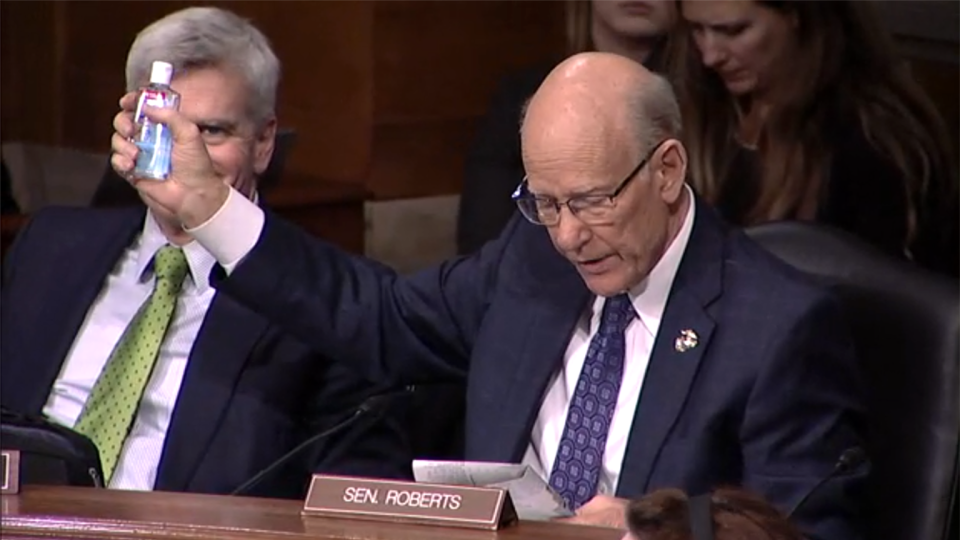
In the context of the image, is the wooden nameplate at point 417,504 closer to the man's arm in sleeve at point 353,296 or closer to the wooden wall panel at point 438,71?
the man's arm in sleeve at point 353,296

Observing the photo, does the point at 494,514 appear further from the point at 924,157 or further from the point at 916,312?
the point at 924,157

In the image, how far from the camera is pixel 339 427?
2400 mm

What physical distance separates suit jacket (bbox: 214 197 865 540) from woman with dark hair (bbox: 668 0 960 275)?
1.87 feet

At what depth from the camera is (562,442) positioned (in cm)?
241

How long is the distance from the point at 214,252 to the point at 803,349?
83 centimetres

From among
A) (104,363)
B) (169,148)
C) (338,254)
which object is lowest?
(104,363)

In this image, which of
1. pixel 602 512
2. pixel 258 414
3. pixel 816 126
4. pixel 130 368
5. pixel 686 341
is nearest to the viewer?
pixel 602 512

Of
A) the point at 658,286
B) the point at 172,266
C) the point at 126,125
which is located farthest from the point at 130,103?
the point at 658,286

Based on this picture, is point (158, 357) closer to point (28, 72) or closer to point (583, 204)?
point (583, 204)

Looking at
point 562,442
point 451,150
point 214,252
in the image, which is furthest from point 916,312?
point 451,150

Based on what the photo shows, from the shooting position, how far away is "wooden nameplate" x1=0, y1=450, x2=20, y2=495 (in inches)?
78.8

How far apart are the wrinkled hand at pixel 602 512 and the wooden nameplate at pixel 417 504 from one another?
0.77ft

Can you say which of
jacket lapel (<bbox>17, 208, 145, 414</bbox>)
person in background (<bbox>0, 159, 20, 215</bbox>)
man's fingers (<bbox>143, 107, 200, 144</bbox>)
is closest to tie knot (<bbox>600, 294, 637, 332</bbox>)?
man's fingers (<bbox>143, 107, 200, 144</bbox>)

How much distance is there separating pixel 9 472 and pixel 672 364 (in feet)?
2.71
